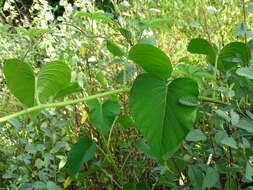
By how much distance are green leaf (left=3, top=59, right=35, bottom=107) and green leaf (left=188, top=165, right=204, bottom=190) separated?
0.44m

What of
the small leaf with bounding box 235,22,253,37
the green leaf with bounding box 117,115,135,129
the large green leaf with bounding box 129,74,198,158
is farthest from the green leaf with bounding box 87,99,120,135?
the small leaf with bounding box 235,22,253,37

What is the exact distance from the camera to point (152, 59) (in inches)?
29.6

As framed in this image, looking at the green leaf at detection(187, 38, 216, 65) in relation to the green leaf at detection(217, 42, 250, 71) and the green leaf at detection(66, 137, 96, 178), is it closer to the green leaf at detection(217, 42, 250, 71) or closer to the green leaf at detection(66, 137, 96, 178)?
the green leaf at detection(217, 42, 250, 71)

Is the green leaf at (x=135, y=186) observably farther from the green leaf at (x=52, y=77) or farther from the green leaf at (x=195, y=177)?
the green leaf at (x=52, y=77)

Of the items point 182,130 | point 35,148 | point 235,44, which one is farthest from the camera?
point 35,148

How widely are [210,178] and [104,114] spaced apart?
0.30 metres

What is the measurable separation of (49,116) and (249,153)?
2.83 ft

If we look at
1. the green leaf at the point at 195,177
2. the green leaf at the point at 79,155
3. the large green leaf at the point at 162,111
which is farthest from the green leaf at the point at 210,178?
the green leaf at the point at 79,155

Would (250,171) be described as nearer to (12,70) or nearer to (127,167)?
(12,70)

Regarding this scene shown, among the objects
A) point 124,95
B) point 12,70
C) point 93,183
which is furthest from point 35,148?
point 12,70

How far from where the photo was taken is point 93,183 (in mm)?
1539

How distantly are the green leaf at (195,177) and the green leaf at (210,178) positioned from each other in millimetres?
62

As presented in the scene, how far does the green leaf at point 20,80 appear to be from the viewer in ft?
2.50

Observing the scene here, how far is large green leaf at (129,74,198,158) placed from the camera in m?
0.69
